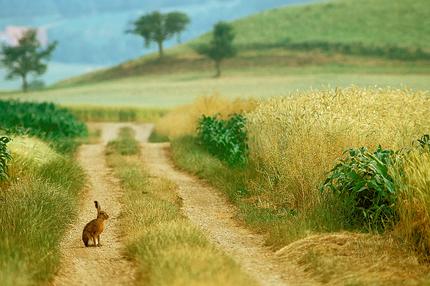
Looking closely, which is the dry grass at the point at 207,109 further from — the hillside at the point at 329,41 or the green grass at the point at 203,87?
the hillside at the point at 329,41

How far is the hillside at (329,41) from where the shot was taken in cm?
7938

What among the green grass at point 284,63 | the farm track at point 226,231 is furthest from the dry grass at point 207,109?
the green grass at point 284,63

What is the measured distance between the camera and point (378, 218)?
1216 cm

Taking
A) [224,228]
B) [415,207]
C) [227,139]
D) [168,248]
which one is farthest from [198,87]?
[168,248]

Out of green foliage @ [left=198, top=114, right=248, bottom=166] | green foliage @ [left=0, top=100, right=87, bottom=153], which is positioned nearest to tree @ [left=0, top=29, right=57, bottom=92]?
green foliage @ [left=0, top=100, right=87, bottom=153]

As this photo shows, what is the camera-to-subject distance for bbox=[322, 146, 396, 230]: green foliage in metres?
11.7

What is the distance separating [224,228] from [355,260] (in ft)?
11.0

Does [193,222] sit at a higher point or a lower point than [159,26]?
lower

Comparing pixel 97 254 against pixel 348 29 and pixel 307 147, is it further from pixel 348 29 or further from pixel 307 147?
pixel 348 29

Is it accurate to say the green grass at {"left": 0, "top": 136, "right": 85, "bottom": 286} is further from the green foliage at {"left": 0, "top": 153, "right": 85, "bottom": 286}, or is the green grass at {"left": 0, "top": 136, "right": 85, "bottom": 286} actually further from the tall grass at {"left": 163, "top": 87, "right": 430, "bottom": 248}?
the tall grass at {"left": 163, "top": 87, "right": 430, "bottom": 248}

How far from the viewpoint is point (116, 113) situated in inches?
2072

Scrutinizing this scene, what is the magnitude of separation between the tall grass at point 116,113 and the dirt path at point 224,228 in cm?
3013

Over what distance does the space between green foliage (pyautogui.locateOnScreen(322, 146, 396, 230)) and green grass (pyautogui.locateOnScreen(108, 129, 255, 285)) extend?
2281mm

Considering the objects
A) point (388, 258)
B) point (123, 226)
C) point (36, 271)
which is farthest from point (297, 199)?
point (36, 271)
